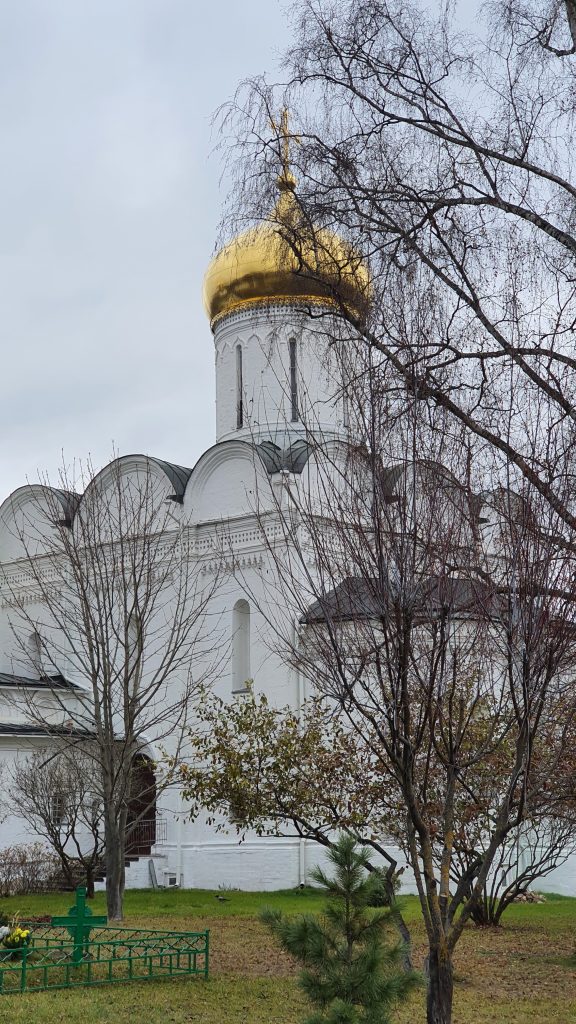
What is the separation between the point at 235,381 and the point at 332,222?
48.1ft

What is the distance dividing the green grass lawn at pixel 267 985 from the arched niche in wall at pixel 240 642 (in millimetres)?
4671

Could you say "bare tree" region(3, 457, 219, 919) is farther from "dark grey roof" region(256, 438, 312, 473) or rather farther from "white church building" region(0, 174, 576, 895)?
"dark grey roof" region(256, 438, 312, 473)

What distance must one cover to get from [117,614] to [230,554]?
2.06 meters

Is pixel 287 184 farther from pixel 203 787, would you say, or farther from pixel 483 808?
pixel 203 787

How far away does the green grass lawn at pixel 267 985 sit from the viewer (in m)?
8.14

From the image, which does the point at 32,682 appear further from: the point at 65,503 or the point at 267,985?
the point at 267,985

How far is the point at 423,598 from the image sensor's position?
5.57 meters

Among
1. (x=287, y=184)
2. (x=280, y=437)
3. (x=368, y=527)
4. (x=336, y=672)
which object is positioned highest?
(x=280, y=437)

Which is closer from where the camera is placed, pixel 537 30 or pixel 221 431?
pixel 537 30

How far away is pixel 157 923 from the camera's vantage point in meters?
12.8

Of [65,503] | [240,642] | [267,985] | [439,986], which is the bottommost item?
[267,985]

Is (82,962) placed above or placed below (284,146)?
below

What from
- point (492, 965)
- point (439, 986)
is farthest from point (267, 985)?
point (439, 986)

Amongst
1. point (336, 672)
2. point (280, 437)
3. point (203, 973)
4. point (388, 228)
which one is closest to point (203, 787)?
point (203, 973)
